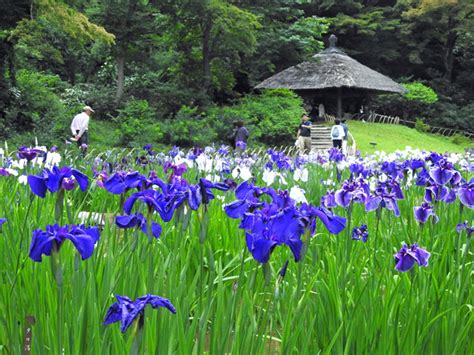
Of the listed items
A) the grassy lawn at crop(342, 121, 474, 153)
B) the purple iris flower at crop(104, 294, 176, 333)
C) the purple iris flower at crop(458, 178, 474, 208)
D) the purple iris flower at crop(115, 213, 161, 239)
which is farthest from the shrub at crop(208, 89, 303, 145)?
the purple iris flower at crop(104, 294, 176, 333)

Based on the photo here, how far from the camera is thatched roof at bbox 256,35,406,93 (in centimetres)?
2588

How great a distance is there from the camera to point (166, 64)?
2148 cm

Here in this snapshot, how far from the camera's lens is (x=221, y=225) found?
300 centimetres

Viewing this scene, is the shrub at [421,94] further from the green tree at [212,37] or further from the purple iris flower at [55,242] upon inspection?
the purple iris flower at [55,242]

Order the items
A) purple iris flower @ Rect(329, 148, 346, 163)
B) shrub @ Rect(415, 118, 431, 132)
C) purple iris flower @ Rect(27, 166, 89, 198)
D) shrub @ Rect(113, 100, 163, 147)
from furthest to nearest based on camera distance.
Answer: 1. shrub @ Rect(415, 118, 431, 132)
2. shrub @ Rect(113, 100, 163, 147)
3. purple iris flower @ Rect(329, 148, 346, 163)
4. purple iris flower @ Rect(27, 166, 89, 198)

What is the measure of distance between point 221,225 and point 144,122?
1397 cm

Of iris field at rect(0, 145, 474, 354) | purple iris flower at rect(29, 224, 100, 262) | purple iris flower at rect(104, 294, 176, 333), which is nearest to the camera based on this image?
purple iris flower at rect(104, 294, 176, 333)

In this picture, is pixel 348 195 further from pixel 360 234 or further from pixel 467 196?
pixel 467 196

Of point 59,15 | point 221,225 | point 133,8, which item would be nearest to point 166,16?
point 133,8

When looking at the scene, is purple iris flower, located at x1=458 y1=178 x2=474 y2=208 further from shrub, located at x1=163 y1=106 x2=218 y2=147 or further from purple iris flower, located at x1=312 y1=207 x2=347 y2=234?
shrub, located at x1=163 y1=106 x2=218 y2=147

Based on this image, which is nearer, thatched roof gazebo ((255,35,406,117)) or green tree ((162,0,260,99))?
green tree ((162,0,260,99))

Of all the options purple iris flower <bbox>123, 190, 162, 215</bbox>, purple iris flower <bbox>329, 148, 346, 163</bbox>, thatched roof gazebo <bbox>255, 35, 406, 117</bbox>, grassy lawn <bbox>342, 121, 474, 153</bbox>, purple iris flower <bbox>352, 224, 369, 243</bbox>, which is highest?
thatched roof gazebo <bbox>255, 35, 406, 117</bbox>

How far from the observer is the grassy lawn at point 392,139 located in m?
22.9

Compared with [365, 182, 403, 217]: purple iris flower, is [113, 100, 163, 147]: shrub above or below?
below
